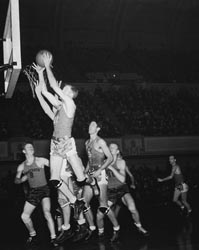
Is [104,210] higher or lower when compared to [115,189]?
lower

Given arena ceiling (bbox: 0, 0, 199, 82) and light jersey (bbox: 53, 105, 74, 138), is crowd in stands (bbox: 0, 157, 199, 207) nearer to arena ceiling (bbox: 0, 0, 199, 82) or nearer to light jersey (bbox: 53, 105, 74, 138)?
light jersey (bbox: 53, 105, 74, 138)

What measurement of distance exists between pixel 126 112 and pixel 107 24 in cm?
624

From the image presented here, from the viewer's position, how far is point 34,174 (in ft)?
22.8

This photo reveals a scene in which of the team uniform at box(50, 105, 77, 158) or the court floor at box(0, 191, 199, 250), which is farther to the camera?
the court floor at box(0, 191, 199, 250)

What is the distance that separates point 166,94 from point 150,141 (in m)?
3.43

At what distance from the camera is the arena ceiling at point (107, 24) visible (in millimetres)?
20016

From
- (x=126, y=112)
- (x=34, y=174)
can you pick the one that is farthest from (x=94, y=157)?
(x=126, y=112)

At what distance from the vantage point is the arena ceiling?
20016 millimetres

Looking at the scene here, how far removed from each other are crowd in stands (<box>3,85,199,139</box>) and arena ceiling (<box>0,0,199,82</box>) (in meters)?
4.46

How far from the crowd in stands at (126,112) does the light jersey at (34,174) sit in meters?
8.09

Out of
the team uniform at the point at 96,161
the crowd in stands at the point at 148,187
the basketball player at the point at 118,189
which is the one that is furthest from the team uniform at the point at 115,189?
the crowd in stands at the point at 148,187

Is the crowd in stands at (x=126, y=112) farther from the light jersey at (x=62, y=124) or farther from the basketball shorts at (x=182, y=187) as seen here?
the light jersey at (x=62, y=124)

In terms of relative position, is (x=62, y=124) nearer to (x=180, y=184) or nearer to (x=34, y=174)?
(x=34, y=174)

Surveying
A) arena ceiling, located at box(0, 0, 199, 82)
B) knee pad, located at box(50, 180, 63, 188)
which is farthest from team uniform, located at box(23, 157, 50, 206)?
arena ceiling, located at box(0, 0, 199, 82)
